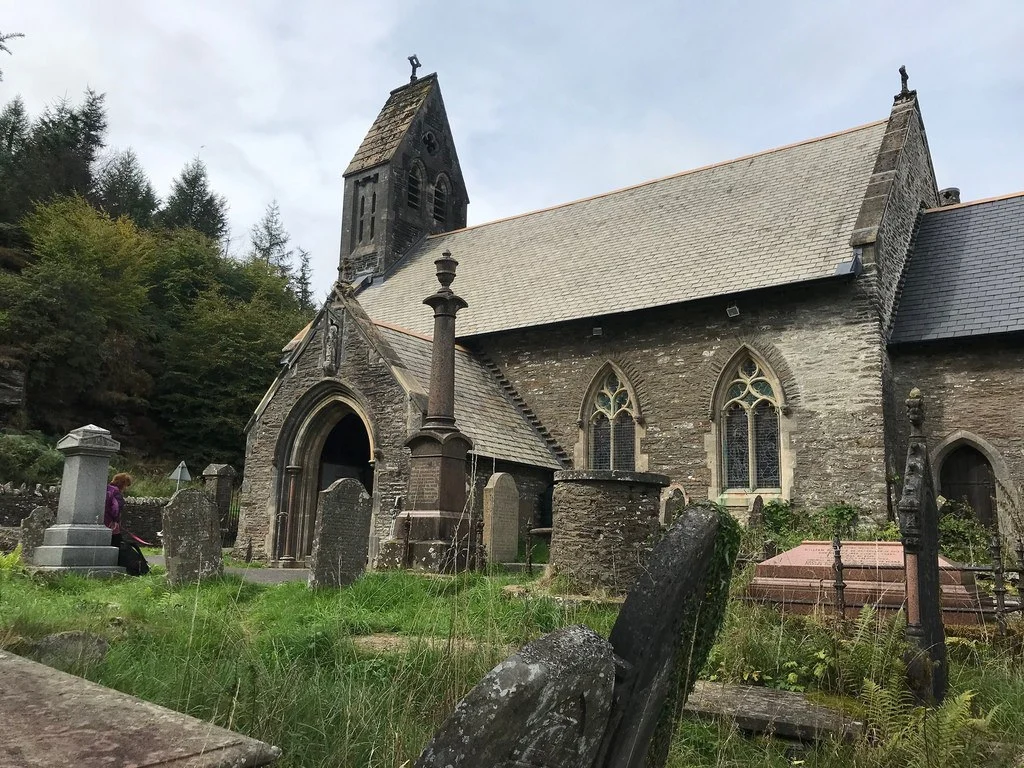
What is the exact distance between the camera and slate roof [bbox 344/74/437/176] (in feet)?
85.6

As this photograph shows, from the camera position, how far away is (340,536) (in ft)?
28.7

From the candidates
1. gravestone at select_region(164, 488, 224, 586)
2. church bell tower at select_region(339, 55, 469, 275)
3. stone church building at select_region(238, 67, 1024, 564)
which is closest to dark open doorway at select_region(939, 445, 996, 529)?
stone church building at select_region(238, 67, 1024, 564)

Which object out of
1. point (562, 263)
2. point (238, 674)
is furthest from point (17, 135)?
point (238, 674)

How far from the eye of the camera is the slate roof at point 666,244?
16.0 metres

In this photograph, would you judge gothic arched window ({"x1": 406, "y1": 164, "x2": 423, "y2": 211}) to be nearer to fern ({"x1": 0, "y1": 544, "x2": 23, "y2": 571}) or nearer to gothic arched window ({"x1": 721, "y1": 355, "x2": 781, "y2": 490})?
gothic arched window ({"x1": 721, "y1": 355, "x2": 781, "y2": 490})

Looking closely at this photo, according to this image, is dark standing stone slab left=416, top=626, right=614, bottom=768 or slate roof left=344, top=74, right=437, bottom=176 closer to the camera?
dark standing stone slab left=416, top=626, right=614, bottom=768

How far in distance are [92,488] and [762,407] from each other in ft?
38.5

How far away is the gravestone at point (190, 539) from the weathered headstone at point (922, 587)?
23.0 feet

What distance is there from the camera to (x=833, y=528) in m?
13.4

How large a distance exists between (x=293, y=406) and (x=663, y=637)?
14.9 meters

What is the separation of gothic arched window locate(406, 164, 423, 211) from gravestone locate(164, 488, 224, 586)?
18869 millimetres

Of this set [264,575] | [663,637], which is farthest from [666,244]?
[663,637]

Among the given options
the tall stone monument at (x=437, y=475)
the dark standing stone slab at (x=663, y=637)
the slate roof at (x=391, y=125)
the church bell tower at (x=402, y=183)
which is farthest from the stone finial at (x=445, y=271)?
the slate roof at (x=391, y=125)

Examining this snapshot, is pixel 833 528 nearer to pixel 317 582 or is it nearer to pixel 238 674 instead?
pixel 317 582
